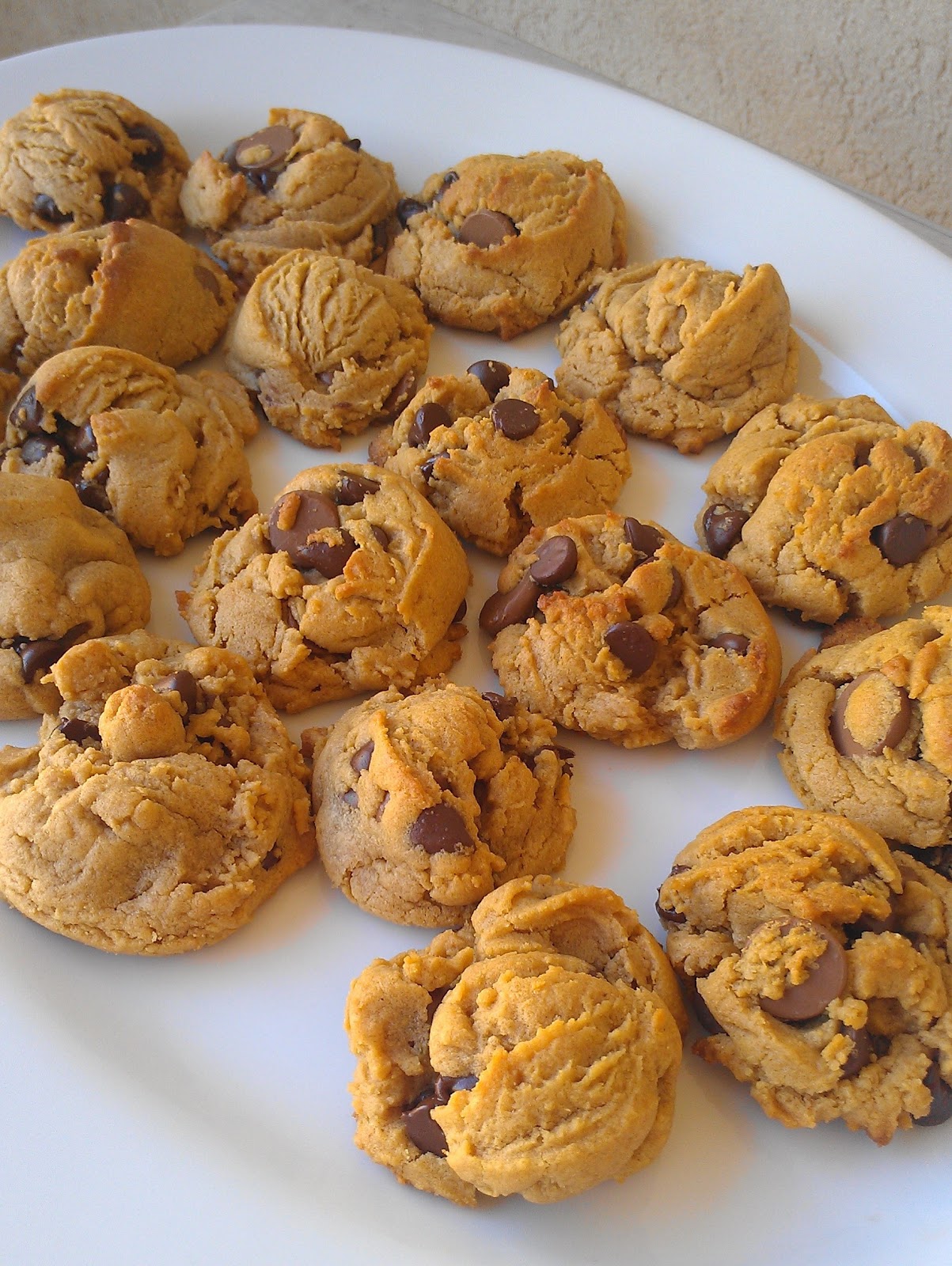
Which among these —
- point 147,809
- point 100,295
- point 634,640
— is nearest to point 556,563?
point 634,640

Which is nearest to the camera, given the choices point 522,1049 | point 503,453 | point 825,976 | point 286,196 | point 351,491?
point 522,1049

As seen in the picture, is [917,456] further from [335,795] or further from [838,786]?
[335,795]

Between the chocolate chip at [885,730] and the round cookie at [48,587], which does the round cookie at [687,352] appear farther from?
the round cookie at [48,587]

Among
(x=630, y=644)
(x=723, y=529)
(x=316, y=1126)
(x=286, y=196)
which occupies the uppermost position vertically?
(x=286, y=196)

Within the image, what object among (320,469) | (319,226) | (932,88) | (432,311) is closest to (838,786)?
(320,469)

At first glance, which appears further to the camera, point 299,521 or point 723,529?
point 723,529

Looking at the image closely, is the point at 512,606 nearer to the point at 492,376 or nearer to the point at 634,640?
the point at 634,640
